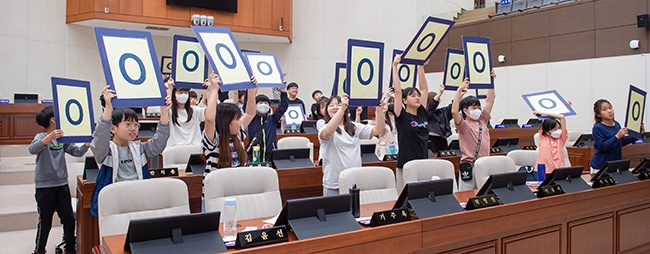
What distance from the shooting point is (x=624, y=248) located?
3449 millimetres

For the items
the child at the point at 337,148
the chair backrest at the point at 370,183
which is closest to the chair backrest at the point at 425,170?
the chair backrest at the point at 370,183

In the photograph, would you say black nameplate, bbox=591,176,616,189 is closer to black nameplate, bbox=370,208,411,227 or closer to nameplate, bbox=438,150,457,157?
black nameplate, bbox=370,208,411,227

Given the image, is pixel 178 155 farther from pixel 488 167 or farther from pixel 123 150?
pixel 488 167

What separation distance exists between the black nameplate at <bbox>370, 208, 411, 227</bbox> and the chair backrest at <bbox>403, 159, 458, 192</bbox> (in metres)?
1.16

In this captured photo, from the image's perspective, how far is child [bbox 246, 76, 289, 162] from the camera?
5.02m

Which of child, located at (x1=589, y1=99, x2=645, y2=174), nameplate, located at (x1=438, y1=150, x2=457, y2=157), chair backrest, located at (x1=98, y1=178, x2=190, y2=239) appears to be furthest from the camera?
nameplate, located at (x1=438, y1=150, x2=457, y2=157)

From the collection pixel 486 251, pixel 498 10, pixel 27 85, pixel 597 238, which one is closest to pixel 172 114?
pixel 486 251

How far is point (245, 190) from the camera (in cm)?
318

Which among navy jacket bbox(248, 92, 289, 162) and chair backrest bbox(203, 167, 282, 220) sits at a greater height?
navy jacket bbox(248, 92, 289, 162)

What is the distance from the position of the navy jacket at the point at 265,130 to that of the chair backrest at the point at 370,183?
1.56 m

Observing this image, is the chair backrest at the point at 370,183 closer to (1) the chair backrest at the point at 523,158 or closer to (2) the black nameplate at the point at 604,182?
(2) the black nameplate at the point at 604,182

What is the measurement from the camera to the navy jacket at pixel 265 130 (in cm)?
501

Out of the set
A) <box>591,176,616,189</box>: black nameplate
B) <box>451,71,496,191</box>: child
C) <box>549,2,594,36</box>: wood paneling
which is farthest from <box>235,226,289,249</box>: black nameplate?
<box>549,2,594,36</box>: wood paneling

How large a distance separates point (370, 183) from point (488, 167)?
1127 mm
